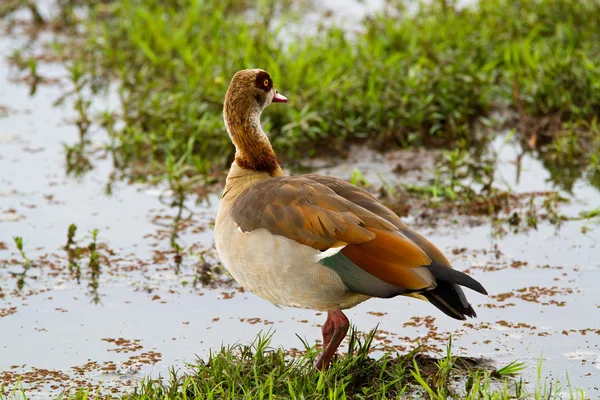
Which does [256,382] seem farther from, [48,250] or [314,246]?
[48,250]

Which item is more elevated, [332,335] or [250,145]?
[250,145]

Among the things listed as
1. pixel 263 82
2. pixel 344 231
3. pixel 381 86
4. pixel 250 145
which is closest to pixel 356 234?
pixel 344 231

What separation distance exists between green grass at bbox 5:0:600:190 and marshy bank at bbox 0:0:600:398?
0.02 meters

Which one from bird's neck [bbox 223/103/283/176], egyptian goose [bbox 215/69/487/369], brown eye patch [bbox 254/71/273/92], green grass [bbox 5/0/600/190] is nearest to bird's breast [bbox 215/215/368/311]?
egyptian goose [bbox 215/69/487/369]

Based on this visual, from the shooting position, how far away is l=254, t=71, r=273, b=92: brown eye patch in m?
5.19

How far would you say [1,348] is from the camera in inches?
196

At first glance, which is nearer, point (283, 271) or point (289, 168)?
point (283, 271)

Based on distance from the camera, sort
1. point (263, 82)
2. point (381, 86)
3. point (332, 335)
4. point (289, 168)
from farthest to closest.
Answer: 1. point (381, 86)
2. point (289, 168)
3. point (263, 82)
4. point (332, 335)

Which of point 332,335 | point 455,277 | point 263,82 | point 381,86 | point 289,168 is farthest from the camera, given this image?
point 381,86

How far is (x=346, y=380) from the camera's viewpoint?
4.29 metres

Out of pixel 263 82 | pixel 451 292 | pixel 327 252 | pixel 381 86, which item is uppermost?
pixel 381 86

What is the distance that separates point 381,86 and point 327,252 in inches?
153

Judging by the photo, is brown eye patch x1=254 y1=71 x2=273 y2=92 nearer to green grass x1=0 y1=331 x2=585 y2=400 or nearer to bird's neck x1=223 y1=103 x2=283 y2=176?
bird's neck x1=223 y1=103 x2=283 y2=176

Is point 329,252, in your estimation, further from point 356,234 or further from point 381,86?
point 381,86
